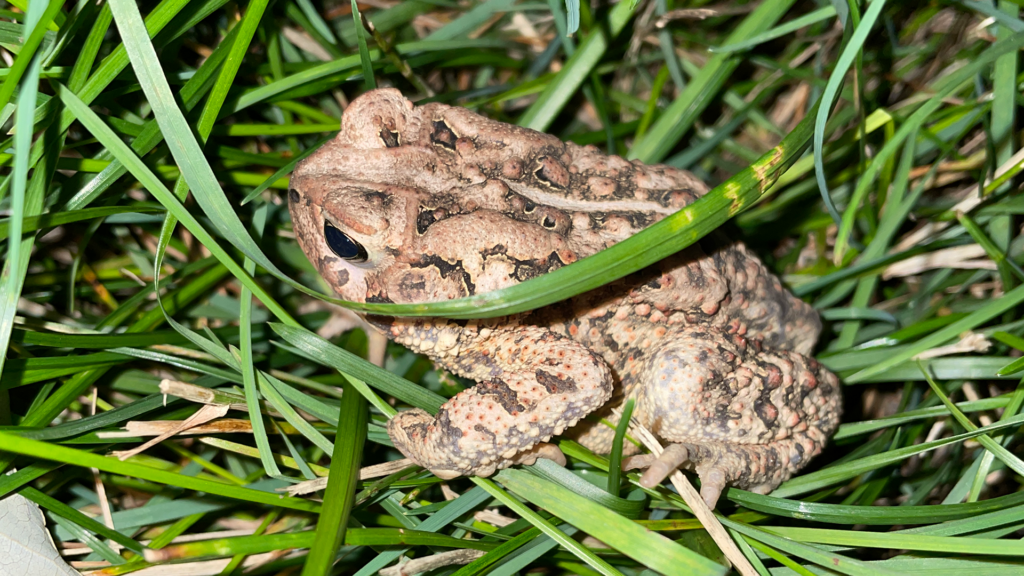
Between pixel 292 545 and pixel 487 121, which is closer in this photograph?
pixel 292 545

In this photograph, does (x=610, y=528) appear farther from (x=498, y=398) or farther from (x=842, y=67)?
(x=842, y=67)

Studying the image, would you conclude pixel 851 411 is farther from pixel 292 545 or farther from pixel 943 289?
pixel 292 545

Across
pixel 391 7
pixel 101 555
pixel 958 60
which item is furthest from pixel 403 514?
pixel 958 60

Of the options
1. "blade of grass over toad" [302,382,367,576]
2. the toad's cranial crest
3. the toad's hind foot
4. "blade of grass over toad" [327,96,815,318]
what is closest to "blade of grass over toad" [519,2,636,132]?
the toad's cranial crest

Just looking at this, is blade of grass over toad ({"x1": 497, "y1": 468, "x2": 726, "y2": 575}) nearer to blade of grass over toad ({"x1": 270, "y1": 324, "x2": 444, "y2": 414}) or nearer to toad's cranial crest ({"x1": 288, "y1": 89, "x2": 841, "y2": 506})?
toad's cranial crest ({"x1": 288, "y1": 89, "x2": 841, "y2": 506})

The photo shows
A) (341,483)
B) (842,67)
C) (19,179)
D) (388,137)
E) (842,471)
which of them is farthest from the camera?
(842,471)

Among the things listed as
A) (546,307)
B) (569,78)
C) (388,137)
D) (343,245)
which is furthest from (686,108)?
(343,245)

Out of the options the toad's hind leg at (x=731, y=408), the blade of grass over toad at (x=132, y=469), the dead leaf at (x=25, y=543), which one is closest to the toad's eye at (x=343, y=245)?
the blade of grass over toad at (x=132, y=469)
